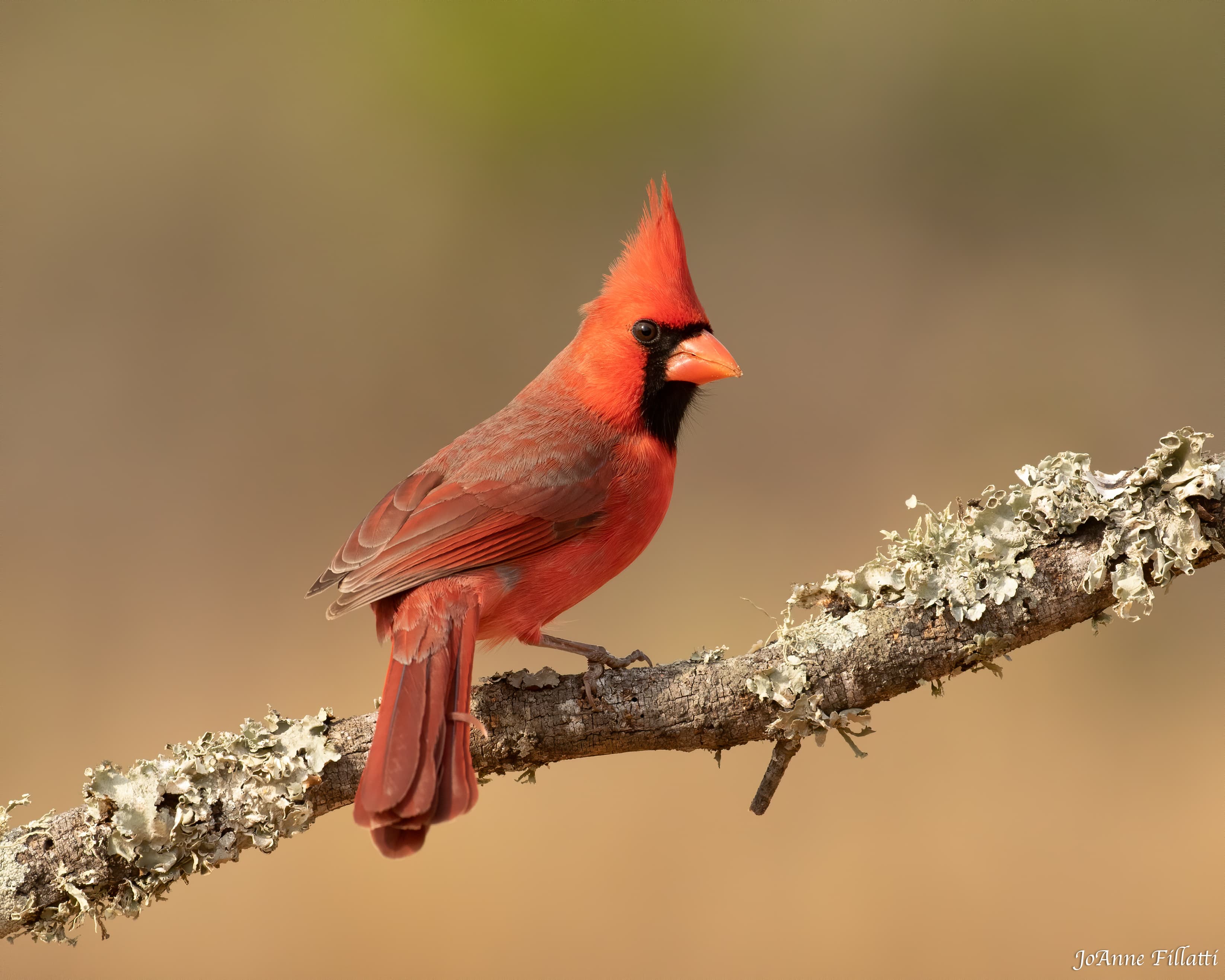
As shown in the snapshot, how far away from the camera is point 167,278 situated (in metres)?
4.73

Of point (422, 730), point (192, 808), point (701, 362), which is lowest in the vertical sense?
point (192, 808)

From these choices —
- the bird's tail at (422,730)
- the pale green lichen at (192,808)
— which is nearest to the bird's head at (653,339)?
the bird's tail at (422,730)

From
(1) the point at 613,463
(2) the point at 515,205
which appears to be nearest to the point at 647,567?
(2) the point at 515,205

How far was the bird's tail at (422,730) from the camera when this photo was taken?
186 cm

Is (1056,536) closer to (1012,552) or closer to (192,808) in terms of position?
(1012,552)

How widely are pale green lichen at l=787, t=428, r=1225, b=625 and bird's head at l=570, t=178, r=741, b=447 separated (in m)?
0.85

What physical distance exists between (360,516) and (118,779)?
287cm

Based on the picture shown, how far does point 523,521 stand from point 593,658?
36 cm

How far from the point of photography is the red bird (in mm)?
1962

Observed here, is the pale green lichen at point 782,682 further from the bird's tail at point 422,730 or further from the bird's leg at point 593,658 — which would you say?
the bird's tail at point 422,730

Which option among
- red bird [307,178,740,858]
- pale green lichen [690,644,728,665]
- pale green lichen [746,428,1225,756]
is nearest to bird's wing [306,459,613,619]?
red bird [307,178,740,858]

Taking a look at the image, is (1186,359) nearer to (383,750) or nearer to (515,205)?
(515,205)

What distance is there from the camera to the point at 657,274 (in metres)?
2.83

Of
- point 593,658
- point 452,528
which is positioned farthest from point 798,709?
point 452,528
